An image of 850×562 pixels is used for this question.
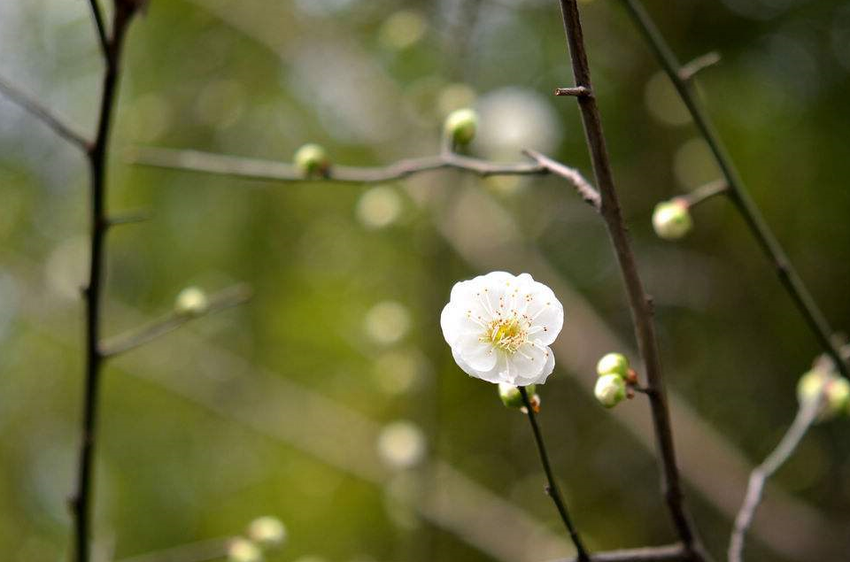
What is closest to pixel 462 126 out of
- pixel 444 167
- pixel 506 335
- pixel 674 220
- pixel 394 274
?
pixel 444 167

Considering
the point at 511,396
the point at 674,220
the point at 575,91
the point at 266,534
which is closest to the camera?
the point at 575,91

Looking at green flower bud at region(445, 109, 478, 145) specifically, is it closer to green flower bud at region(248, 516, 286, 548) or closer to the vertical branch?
the vertical branch

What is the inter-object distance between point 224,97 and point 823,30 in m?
2.35

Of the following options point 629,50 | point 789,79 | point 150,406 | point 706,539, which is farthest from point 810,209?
point 150,406

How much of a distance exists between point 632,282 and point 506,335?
0.23 metres

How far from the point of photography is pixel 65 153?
3.91 metres

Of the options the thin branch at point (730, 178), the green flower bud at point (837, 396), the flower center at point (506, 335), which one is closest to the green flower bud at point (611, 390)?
the flower center at point (506, 335)

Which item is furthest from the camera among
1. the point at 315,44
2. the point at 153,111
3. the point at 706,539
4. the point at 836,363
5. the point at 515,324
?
the point at 315,44

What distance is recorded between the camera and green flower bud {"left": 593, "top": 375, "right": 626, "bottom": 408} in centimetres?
113

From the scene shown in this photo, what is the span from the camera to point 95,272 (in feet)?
4.34

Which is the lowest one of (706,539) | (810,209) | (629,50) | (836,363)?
(706,539)

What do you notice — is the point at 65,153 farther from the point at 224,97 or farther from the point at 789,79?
the point at 789,79

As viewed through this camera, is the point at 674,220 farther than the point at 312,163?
No

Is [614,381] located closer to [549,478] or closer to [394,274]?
[549,478]
